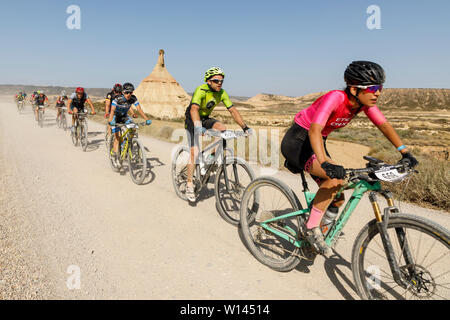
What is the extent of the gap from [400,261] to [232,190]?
97.4 inches

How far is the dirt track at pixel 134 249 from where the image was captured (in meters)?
2.83

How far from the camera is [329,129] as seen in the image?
9.82 feet

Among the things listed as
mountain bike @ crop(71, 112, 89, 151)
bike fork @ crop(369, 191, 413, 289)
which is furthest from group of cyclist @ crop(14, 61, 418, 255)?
mountain bike @ crop(71, 112, 89, 151)

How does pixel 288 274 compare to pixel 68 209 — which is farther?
pixel 68 209

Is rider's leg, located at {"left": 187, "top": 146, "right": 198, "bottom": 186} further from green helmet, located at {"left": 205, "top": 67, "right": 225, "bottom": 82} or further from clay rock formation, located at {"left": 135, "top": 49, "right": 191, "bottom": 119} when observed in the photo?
clay rock formation, located at {"left": 135, "top": 49, "right": 191, "bottom": 119}

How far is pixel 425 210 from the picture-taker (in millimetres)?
4816

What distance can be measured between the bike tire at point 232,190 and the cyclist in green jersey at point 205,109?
55 cm

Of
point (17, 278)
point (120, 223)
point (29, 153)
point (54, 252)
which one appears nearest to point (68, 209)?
point (120, 223)

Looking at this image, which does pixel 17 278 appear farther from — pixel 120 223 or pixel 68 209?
pixel 68 209

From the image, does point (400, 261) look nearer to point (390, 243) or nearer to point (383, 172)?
point (390, 243)

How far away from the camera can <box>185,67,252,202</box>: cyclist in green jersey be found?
4512 millimetres

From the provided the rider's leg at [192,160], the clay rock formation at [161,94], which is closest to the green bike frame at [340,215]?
the rider's leg at [192,160]
